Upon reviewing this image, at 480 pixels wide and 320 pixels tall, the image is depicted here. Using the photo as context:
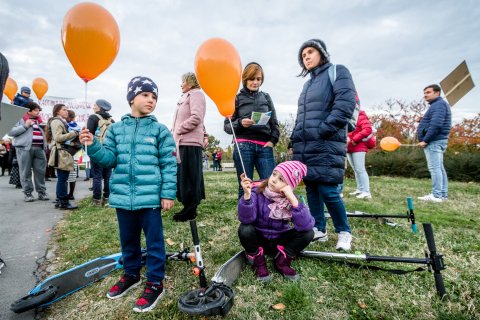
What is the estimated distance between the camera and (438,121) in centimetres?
557

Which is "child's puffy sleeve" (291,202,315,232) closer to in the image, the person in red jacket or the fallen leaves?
the fallen leaves

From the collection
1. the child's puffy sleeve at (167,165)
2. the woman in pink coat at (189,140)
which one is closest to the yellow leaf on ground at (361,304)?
the child's puffy sleeve at (167,165)

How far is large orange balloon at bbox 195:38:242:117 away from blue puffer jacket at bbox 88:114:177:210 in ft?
2.11

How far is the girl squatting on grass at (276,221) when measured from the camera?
2338 mm

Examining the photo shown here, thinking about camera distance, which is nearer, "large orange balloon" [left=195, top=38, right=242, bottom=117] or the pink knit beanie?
the pink knit beanie

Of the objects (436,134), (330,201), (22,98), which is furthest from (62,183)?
(436,134)

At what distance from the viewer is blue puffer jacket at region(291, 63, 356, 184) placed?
2.76m

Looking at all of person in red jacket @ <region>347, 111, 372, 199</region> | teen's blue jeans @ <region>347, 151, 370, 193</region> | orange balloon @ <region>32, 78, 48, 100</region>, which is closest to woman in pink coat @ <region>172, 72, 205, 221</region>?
person in red jacket @ <region>347, 111, 372, 199</region>

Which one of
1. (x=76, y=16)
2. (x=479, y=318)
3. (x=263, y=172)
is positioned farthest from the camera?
(x=263, y=172)

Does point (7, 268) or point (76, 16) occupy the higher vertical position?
point (76, 16)

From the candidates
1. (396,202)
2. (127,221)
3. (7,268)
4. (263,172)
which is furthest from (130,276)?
(396,202)

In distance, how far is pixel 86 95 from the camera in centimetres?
229

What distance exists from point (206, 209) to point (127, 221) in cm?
256

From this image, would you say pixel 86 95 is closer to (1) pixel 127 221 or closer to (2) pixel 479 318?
(1) pixel 127 221
